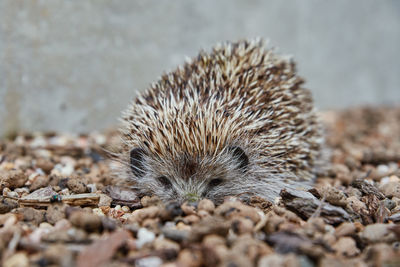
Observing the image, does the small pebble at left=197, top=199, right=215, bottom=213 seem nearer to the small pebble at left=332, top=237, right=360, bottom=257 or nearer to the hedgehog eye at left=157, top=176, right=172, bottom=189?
the hedgehog eye at left=157, top=176, right=172, bottom=189

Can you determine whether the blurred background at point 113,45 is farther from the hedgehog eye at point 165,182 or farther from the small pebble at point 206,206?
the small pebble at point 206,206

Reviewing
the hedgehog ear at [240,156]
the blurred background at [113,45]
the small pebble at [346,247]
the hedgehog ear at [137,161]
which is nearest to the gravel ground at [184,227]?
the small pebble at [346,247]

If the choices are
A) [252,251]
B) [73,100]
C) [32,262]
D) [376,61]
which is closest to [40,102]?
[73,100]

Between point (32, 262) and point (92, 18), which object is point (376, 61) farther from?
point (32, 262)

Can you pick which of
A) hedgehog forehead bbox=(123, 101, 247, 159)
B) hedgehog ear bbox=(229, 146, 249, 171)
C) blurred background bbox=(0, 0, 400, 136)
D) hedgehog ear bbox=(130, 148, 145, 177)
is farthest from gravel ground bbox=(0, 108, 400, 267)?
blurred background bbox=(0, 0, 400, 136)

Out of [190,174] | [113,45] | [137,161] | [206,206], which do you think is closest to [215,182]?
[190,174]

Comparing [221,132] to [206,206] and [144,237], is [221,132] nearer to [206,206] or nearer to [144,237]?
[206,206]
